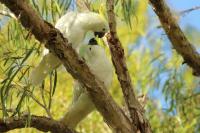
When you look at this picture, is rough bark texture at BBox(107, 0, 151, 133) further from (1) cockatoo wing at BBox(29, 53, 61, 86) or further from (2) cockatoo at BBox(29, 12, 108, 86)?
(1) cockatoo wing at BBox(29, 53, 61, 86)

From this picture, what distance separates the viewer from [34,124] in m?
2.18

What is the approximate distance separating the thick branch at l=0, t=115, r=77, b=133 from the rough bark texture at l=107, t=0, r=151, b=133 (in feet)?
0.75

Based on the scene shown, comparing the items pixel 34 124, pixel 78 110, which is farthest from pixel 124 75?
pixel 34 124

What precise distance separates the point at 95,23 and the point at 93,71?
6.9 inches

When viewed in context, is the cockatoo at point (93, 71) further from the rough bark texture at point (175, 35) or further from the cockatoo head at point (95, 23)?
the rough bark texture at point (175, 35)

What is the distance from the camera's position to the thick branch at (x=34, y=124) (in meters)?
2.14

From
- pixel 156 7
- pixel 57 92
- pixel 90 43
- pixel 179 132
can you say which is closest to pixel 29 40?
pixel 90 43

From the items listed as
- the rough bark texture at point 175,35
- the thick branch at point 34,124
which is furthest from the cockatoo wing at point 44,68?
the rough bark texture at point 175,35

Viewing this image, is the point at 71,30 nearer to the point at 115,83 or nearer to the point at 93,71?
the point at 93,71

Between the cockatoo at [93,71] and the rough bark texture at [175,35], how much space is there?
31cm

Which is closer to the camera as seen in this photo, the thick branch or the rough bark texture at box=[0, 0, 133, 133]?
the rough bark texture at box=[0, 0, 133, 133]

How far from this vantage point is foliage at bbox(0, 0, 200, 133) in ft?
7.13

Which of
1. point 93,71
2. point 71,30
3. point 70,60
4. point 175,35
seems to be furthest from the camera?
point 175,35

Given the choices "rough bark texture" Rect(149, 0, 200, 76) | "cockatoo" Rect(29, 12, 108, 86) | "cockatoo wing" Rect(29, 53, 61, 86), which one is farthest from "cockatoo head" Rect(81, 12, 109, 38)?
"rough bark texture" Rect(149, 0, 200, 76)
